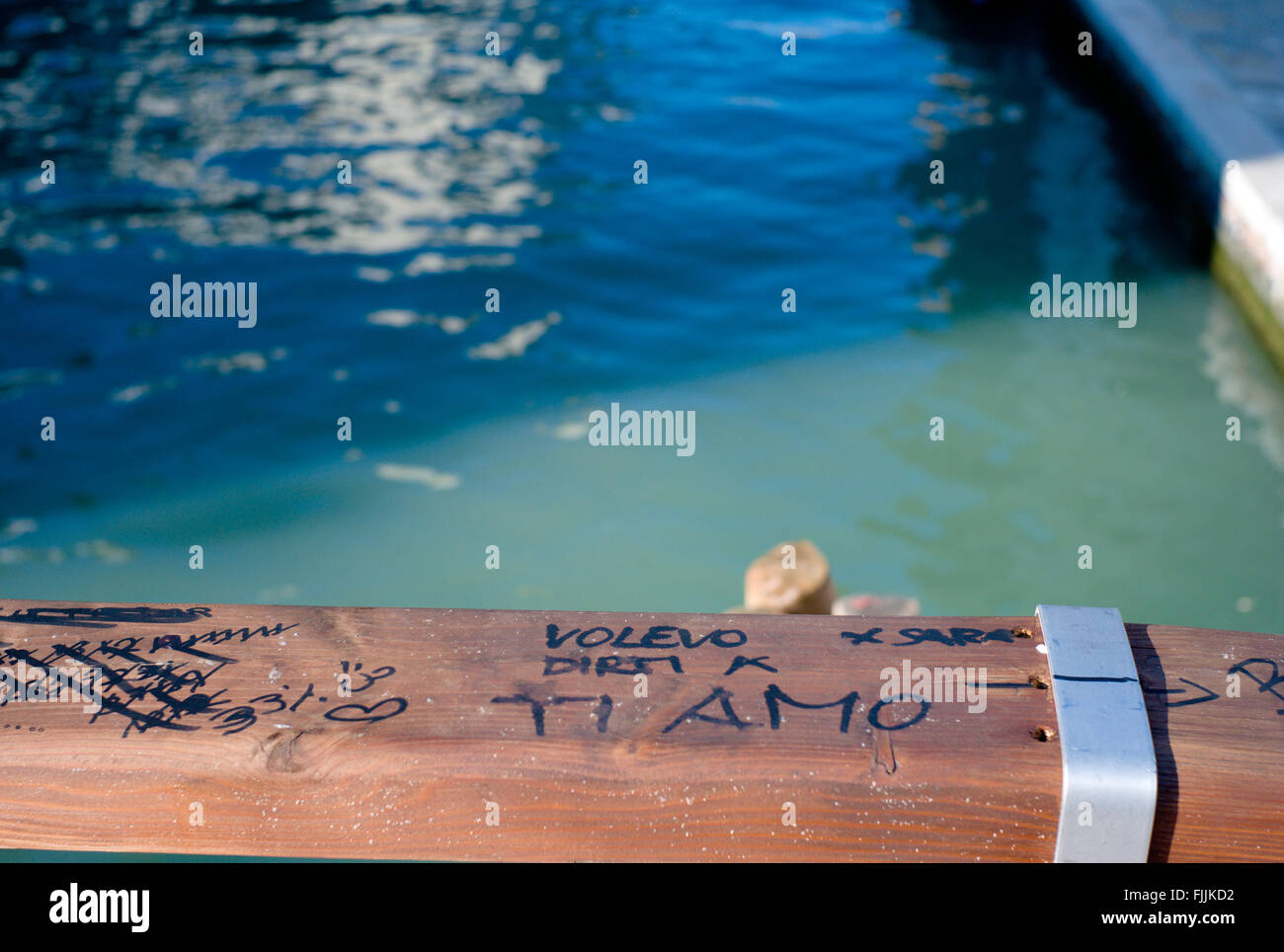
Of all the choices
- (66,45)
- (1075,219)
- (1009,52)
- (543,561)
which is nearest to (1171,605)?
(543,561)

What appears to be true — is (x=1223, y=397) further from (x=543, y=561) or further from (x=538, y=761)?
(x=538, y=761)

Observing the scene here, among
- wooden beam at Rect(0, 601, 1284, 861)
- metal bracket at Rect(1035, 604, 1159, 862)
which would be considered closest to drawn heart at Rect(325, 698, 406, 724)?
wooden beam at Rect(0, 601, 1284, 861)

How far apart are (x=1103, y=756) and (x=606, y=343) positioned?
3.81m

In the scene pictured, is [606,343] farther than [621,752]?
Yes

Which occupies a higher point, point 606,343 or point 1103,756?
point 1103,756

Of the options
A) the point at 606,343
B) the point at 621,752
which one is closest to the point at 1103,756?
the point at 621,752

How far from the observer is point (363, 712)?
78 centimetres

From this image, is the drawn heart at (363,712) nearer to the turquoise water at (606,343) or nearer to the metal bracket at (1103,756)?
the metal bracket at (1103,756)

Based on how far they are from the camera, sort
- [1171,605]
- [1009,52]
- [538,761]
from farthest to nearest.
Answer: [1009,52] → [1171,605] → [538,761]

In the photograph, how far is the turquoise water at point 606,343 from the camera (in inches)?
139

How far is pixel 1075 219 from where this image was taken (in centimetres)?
504

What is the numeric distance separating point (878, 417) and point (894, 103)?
2955mm

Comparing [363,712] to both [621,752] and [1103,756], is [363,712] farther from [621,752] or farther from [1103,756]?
[1103,756]

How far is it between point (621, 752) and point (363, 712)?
201 mm
